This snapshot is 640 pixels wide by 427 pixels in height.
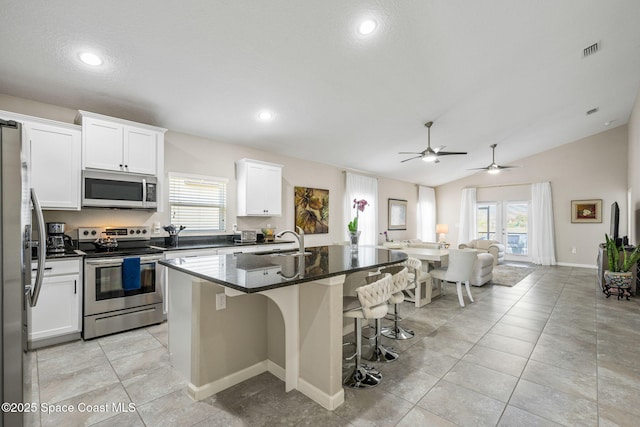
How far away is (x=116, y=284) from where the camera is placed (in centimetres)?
304

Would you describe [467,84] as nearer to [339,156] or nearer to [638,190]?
[339,156]

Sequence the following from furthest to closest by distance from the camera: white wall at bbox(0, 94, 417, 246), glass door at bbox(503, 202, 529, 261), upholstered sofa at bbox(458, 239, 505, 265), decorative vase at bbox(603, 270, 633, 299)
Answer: glass door at bbox(503, 202, 529, 261), upholstered sofa at bbox(458, 239, 505, 265), decorative vase at bbox(603, 270, 633, 299), white wall at bbox(0, 94, 417, 246)

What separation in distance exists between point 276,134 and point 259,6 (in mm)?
2312

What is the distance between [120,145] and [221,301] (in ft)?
8.04

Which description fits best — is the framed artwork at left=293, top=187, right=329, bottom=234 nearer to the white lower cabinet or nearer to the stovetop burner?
the stovetop burner

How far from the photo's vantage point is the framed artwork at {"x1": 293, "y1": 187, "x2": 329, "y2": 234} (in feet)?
18.6

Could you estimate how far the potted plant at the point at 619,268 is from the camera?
175 inches

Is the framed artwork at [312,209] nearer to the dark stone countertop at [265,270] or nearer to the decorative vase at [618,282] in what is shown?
the dark stone countertop at [265,270]

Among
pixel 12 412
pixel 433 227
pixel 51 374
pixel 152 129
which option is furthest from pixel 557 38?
pixel 433 227

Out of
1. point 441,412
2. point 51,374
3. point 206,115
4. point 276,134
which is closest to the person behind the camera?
point 441,412

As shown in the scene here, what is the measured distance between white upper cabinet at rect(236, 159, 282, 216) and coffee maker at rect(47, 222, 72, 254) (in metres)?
2.17

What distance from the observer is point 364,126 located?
4758mm

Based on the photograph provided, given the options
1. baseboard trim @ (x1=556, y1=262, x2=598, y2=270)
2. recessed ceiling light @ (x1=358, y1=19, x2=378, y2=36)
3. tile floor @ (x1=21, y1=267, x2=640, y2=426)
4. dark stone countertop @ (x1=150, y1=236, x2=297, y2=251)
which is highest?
recessed ceiling light @ (x1=358, y1=19, x2=378, y2=36)

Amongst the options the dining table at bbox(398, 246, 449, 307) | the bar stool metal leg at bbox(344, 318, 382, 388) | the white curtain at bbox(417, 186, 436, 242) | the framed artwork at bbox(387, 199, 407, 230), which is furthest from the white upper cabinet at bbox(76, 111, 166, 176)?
the white curtain at bbox(417, 186, 436, 242)
